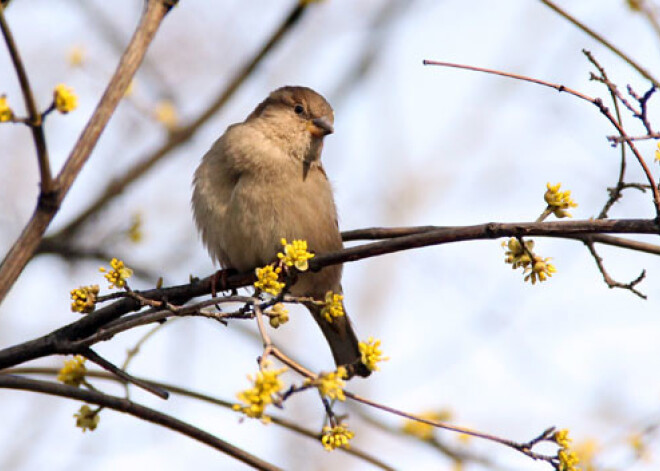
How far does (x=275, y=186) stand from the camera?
16.2 feet

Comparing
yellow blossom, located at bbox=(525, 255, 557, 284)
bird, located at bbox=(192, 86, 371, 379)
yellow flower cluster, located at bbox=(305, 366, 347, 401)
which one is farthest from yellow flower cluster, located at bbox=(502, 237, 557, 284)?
bird, located at bbox=(192, 86, 371, 379)

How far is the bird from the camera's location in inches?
190

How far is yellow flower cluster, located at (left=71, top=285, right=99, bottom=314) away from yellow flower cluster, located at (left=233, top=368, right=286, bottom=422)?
1.00m

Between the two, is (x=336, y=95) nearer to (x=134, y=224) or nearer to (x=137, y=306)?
(x=134, y=224)

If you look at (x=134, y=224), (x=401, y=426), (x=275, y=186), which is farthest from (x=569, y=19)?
(x=134, y=224)

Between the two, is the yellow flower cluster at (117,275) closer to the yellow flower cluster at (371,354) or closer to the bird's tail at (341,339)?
the yellow flower cluster at (371,354)

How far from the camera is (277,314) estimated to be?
2562mm

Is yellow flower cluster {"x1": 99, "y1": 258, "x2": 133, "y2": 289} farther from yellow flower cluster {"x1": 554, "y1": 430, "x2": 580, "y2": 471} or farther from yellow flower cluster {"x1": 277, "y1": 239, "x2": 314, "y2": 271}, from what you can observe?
yellow flower cluster {"x1": 554, "y1": 430, "x2": 580, "y2": 471}

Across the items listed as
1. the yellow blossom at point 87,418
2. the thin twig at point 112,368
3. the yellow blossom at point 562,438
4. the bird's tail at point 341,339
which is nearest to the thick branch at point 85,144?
the thin twig at point 112,368

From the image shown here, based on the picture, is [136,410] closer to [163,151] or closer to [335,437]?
[335,437]

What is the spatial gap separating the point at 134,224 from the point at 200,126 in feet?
2.41

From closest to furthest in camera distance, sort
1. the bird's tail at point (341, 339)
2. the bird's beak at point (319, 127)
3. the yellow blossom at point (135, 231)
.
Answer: the yellow blossom at point (135, 231) → the bird's beak at point (319, 127) → the bird's tail at point (341, 339)

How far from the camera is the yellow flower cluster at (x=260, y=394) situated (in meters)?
2.00

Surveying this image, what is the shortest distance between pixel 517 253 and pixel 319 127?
2.99 metres
